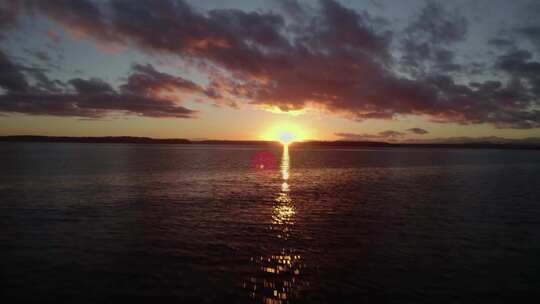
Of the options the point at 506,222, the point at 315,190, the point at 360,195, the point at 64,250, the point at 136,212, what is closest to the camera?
the point at 64,250

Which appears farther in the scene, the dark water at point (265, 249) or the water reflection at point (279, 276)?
the dark water at point (265, 249)

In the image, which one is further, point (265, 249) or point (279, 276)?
point (265, 249)

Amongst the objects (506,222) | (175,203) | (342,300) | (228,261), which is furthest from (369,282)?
(175,203)

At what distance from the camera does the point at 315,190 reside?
1837 inches

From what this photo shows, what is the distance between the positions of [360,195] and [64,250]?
31485 mm

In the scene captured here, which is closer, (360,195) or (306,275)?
(306,275)

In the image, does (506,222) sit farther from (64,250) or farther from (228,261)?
(64,250)

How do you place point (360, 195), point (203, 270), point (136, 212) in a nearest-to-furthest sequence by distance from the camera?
point (203, 270)
point (136, 212)
point (360, 195)

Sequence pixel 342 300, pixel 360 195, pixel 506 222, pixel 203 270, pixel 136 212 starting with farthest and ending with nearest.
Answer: pixel 360 195 < pixel 136 212 < pixel 506 222 < pixel 203 270 < pixel 342 300

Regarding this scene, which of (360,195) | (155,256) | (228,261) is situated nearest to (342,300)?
(228,261)

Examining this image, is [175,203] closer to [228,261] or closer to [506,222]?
[228,261]

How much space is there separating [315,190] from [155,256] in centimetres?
3038

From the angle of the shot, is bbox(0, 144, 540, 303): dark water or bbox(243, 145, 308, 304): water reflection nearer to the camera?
bbox(243, 145, 308, 304): water reflection

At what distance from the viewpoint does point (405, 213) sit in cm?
3083
